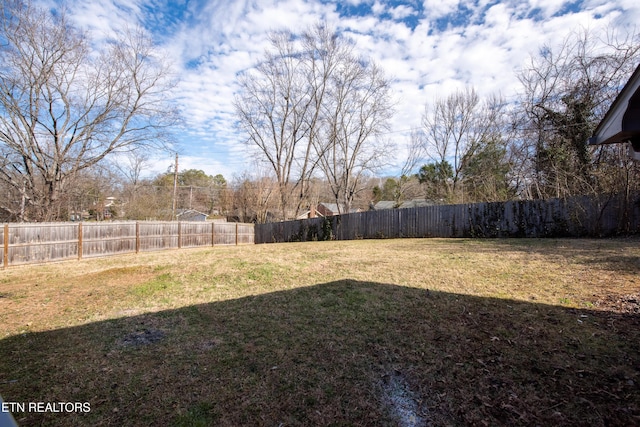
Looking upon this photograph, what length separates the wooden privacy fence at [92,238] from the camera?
346 inches

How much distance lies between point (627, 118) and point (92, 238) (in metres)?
13.4

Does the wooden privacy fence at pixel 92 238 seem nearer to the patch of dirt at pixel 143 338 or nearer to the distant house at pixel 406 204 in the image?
the patch of dirt at pixel 143 338

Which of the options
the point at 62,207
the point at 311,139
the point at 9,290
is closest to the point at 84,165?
the point at 62,207

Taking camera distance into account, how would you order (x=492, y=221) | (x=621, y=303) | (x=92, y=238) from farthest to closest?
(x=492, y=221) < (x=92, y=238) < (x=621, y=303)

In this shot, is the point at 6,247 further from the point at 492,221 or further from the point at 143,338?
the point at 492,221

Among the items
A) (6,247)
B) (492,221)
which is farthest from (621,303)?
(6,247)

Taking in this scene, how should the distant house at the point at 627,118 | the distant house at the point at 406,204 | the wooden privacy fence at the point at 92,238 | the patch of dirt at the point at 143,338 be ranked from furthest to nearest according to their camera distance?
the distant house at the point at 406,204, the wooden privacy fence at the point at 92,238, the patch of dirt at the point at 143,338, the distant house at the point at 627,118

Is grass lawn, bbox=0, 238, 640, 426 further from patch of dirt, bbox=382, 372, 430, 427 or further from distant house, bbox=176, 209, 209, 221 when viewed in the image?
distant house, bbox=176, 209, 209, 221

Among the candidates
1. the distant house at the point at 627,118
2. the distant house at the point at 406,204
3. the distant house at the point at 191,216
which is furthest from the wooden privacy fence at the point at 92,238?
the distant house at the point at 191,216

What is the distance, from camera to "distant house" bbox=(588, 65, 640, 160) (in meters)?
2.23

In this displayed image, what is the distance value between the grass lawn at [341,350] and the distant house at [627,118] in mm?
1720

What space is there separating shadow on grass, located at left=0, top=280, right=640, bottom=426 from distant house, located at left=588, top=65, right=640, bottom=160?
1.72 metres

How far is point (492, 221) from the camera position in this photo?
1188 centimetres

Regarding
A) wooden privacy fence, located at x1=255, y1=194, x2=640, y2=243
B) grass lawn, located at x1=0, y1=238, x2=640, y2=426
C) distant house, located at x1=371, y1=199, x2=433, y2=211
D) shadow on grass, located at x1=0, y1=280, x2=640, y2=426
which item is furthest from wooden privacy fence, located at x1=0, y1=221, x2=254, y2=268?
distant house, located at x1=371, y1=199, x2=433, y2=211
